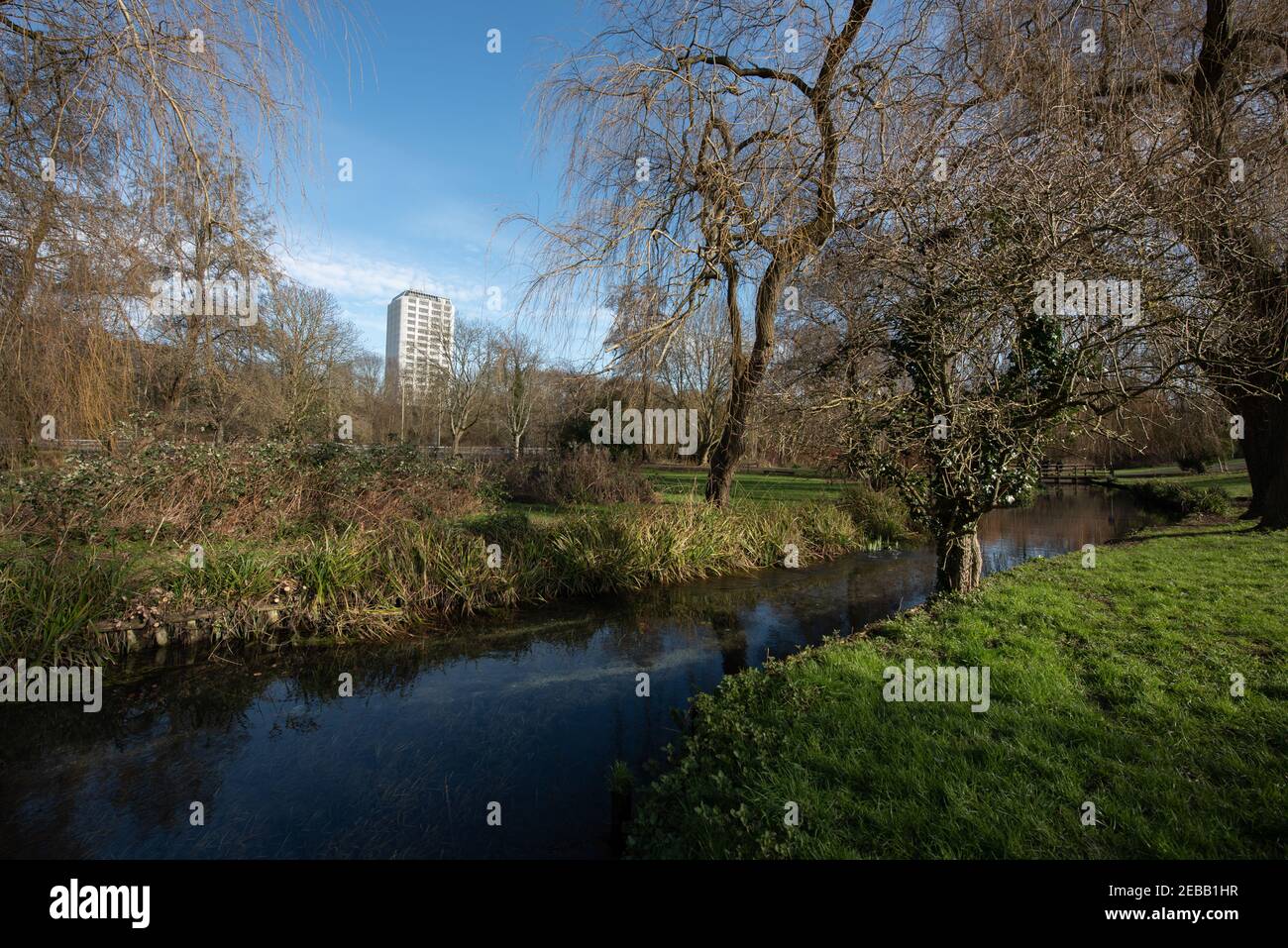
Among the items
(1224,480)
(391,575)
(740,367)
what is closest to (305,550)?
(391,575)

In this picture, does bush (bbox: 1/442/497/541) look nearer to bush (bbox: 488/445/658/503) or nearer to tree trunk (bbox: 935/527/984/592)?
bush (bbox: 488/445/658/503)

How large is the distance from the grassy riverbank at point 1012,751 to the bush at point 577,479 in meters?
9.15

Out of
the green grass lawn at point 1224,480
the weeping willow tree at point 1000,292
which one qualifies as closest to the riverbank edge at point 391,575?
the weeping willow tree at point 1000,292

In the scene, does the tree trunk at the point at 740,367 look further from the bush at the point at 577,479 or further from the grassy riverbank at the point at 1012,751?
the grassy riverbank at the point at 1012,751

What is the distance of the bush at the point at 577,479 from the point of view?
555 inches

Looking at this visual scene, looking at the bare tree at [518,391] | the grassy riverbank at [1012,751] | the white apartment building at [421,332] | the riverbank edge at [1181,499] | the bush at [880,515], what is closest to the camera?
the grassy riverbank at [1012,751]

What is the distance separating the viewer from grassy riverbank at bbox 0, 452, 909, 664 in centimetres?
570

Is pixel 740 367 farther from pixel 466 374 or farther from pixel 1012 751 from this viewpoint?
pixel 466 374

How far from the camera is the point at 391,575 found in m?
7.32

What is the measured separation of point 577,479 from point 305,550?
26.5 ft

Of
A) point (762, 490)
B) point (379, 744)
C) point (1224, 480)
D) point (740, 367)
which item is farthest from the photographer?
point (1224, 480)

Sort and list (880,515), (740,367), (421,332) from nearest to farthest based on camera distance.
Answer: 1. (740,367)
2. (880,515)
3. (421,332)
